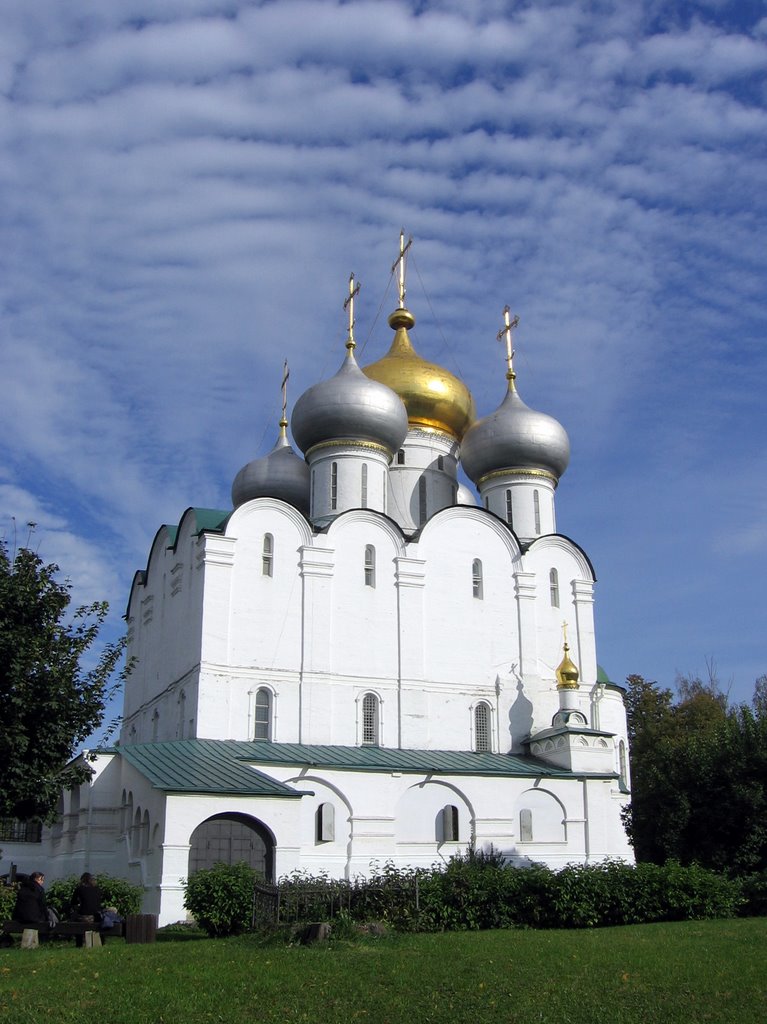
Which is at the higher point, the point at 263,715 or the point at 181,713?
the point at 181,713

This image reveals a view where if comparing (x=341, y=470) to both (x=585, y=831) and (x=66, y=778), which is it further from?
(x=66, y=778)

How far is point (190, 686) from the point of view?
2305 cm

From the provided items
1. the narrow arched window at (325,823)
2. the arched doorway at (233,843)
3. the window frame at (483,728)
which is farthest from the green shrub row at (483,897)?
the window frame at (483,728)

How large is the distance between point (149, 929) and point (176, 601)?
12437 mm

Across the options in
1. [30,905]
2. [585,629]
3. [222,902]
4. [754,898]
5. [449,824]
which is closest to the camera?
[30,905]

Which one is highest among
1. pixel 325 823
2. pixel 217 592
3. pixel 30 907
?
pixel 217 592

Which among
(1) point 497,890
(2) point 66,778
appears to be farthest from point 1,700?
(1) point 497,890

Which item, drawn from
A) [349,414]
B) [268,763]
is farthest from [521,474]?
[268,763]

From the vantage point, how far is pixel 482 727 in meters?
25.0

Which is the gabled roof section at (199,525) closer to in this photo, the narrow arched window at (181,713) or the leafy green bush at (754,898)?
the narrow arched window at (181,713)

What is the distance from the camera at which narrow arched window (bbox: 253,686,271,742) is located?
22.9 meters

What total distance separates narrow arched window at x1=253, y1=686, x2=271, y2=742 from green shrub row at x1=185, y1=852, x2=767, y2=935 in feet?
24.6

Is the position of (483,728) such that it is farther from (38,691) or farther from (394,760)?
(38,691)

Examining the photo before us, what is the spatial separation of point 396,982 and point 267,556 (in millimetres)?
14450
